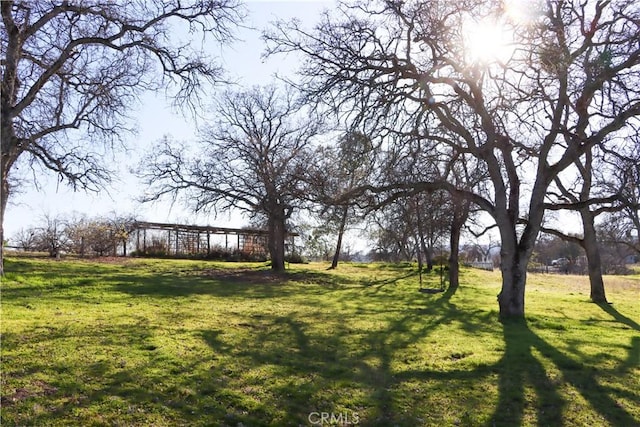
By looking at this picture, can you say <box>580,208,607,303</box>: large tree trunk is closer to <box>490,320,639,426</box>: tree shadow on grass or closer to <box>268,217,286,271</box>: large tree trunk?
<box>490,320,639,426</box>: tree shadow on grass

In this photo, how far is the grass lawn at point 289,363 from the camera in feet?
18.4

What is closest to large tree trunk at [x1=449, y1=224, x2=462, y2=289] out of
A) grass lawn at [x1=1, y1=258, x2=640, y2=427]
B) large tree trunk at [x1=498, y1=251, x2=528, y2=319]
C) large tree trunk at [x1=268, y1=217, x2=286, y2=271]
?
grass lawn at [x1=1, y1=258, x2=640, y2=427]

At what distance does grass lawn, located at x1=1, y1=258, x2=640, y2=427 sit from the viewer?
18.4 ft

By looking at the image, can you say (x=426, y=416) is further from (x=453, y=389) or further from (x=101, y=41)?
(x=101, y=41)

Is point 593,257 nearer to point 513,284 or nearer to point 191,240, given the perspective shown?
point 513,284

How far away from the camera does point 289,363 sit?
300 inches

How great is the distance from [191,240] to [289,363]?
2624 centimetres

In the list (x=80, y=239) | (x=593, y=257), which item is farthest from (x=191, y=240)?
(x=593, y=257)

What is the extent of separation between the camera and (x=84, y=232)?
84.6ft

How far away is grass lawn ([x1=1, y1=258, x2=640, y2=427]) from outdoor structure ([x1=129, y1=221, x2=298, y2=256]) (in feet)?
52.0

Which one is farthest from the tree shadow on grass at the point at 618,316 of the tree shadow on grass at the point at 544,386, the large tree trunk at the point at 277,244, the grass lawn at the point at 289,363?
the large tree trunk at the point at 277,244

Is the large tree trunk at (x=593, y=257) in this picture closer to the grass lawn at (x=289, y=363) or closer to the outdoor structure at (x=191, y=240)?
the grass lawn at (x=289, y=363)

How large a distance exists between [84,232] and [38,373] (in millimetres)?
21722

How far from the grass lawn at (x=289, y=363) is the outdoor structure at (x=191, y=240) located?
15.9 meters
